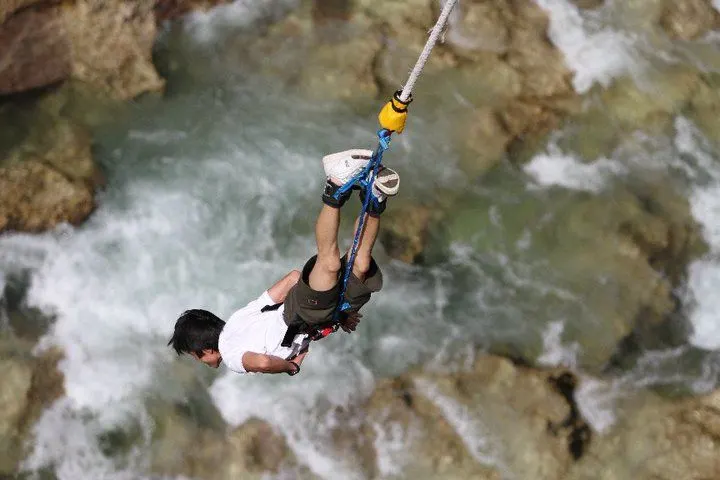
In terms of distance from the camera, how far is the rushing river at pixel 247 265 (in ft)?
22.1

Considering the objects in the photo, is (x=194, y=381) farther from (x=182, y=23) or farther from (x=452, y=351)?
(x=182, y=23)

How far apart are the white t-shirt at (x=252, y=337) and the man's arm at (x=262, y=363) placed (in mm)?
93

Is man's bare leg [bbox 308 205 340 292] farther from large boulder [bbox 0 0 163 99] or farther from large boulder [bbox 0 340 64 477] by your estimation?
large boulder [bbox 0 0 163 99]

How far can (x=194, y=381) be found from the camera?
6.87 meters

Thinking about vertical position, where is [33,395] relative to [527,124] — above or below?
below

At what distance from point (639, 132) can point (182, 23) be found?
5.54 metres

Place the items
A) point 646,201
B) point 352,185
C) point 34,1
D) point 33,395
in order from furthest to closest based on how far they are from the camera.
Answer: point 646,201
point 34,1
point 33,395
point 352,185

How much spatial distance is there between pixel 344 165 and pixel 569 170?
495cm

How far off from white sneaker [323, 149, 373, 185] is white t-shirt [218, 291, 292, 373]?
1.26 meters

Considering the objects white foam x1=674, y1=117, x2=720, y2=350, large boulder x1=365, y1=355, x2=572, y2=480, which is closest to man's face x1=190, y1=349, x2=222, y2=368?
large boulder x1=365, y1=355, x2=572, y2=480

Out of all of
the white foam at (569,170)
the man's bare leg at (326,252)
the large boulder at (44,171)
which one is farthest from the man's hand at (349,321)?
the white foam at (569,170)

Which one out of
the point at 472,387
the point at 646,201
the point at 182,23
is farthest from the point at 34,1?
the point at 646,201

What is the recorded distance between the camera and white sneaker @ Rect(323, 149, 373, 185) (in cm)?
399

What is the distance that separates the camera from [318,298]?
14.8 ft
